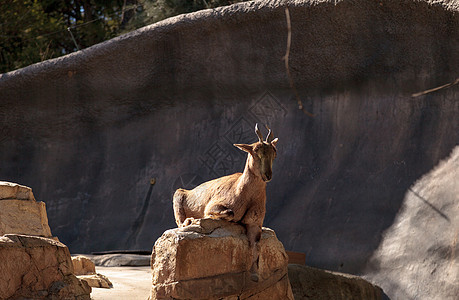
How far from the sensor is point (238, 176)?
21.2 ft

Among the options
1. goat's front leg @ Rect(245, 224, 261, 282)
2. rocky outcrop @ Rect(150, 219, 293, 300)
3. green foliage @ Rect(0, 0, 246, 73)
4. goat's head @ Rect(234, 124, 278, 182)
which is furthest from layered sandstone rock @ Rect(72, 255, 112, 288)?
green foliage @ Rect(0, 0, 246, 73)

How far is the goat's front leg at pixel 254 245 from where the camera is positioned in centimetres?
616

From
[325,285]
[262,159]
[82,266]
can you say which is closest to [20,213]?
[82,266]

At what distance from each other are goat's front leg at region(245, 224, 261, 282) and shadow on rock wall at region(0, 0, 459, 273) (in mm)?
3497

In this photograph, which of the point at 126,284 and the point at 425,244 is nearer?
the point at 126,284

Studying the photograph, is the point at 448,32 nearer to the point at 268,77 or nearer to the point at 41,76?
the point at 268,77

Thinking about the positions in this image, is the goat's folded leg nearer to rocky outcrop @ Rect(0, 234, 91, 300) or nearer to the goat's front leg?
the goat's front leg

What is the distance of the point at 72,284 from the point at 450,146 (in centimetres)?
563

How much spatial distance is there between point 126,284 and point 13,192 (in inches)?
66.7

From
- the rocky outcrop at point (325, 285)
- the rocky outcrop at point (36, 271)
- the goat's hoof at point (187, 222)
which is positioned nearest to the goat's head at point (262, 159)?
the goat's hoof at point (187, 222)

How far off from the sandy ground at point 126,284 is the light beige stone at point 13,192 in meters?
1.27

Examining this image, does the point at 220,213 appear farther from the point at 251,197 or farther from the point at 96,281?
the point at 96,281

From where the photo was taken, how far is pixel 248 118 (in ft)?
37.5

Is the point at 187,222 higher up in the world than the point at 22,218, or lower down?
higher up
